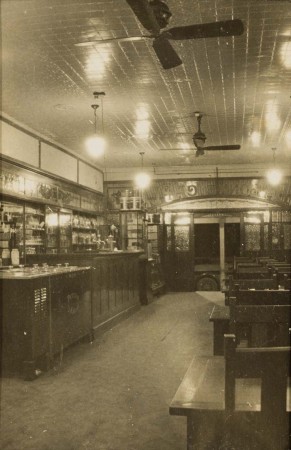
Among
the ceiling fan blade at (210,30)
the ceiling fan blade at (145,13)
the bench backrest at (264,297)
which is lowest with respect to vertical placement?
the bench backrest at (264,297)

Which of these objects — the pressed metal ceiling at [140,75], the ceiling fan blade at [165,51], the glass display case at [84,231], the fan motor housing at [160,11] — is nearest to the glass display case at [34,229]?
the pressed metal ceiling at [140,75]

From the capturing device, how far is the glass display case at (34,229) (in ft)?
31.4

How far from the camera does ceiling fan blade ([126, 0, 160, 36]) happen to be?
11.6ft

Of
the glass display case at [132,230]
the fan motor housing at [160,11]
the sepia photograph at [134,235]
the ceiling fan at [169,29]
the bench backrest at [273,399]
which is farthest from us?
the glass display case at [132,230]

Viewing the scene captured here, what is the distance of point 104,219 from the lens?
50.2ft

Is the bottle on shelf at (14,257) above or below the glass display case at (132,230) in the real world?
below

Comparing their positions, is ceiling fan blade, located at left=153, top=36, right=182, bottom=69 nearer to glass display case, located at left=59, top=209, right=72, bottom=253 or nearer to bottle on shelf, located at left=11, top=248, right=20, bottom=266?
bottle on shelf, located at left=11, top=248, right=20, bottom=266

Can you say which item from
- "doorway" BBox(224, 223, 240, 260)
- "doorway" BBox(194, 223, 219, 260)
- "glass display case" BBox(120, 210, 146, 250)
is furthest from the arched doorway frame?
"glass display case" BBox(120, 210, 146, 250)

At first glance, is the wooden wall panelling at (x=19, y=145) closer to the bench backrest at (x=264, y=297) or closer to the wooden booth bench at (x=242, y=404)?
the bench backrest at (x=264, y=297)

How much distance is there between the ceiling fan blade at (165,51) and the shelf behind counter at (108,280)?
3.51 metres

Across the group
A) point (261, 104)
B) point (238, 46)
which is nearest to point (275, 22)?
point (238, 46)

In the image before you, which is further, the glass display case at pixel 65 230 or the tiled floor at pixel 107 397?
the glass display case at pixel 65 230

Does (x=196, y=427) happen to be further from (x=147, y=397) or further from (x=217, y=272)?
(x=217, y=272)

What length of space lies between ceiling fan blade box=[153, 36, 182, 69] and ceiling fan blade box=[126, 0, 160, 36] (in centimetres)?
19
